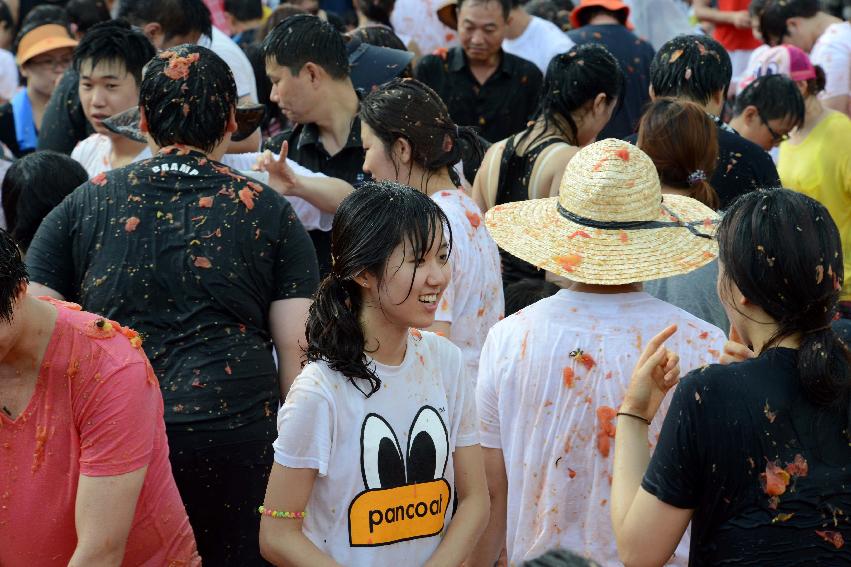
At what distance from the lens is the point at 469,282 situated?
3719 millimetres

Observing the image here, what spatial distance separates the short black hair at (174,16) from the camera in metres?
6.10

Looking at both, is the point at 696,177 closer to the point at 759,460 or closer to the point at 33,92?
the point at 759,460

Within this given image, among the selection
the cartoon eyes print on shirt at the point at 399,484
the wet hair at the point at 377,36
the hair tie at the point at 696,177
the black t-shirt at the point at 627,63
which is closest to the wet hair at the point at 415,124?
the hair tie at the point at 696,177

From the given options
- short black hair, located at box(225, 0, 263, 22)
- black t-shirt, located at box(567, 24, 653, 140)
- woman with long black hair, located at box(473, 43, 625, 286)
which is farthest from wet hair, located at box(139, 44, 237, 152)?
short black hair, located at box(225, 0, 263, 22)

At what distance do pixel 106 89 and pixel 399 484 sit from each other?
9.59 feet

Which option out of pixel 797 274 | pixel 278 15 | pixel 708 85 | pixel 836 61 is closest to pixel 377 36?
pixel 278 15

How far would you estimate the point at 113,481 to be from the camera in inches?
102

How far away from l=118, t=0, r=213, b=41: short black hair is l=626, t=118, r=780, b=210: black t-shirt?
295 centimetres

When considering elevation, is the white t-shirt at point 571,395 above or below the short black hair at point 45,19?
above

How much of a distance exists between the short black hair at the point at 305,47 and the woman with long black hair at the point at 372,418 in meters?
2.35

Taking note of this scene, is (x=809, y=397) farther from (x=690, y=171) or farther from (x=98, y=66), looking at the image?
(x=98, y=66)

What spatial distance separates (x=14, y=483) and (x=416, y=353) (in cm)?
99

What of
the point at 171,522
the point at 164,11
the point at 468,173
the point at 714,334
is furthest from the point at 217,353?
the point at 164,11

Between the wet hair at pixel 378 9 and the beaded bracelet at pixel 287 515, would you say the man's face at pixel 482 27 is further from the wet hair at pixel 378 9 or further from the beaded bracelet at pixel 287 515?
the beaded bracelet at pixel 287 515
